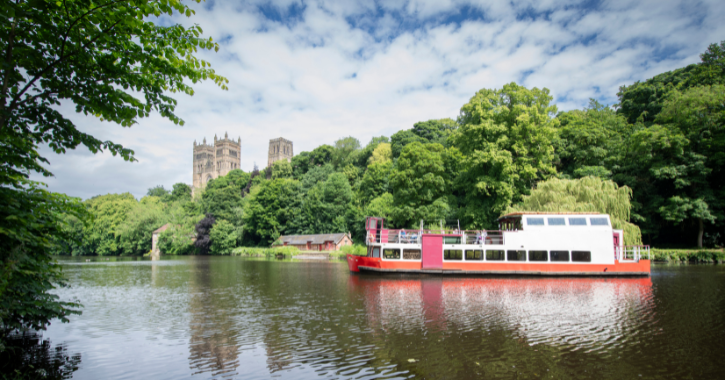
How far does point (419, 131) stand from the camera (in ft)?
276

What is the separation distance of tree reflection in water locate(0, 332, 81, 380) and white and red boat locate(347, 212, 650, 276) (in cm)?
2296

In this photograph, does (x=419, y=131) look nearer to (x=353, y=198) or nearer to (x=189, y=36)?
(x=353, y=198)

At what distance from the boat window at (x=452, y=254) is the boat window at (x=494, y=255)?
2120 mm

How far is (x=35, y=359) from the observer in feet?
34.0

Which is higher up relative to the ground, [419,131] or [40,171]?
[419,131]

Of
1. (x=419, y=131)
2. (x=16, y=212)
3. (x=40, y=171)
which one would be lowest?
(x=16, y=212)

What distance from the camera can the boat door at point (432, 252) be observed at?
3131cm

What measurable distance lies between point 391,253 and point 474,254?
6766mm

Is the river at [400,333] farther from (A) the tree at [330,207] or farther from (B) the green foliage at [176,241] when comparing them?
(B) the green foliage at [176,241]

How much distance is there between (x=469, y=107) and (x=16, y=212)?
4579 cm

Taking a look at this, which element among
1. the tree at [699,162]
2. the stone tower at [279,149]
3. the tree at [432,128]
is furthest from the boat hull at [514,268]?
the stone tower at [279,149]

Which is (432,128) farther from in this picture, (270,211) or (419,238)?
(419,238)

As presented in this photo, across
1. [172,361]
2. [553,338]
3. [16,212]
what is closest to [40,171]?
[16,212]

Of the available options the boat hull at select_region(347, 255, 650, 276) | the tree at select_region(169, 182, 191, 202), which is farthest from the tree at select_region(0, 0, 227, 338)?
the tree at select_region(169, 182, 191, 202)
